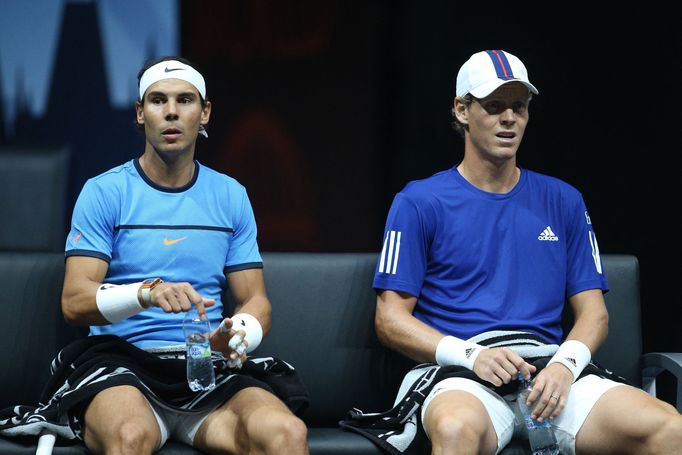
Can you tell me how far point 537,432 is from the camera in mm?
3188

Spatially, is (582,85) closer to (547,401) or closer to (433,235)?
(433,235)

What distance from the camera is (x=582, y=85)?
4.39m

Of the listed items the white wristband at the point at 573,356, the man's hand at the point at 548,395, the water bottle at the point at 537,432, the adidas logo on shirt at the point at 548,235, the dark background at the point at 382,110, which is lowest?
the water bottle at the point at 537,432

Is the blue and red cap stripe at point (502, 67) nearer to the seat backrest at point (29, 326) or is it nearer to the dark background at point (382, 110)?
the dark background at point (382, 110)

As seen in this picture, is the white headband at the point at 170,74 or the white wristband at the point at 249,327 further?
the white headband at the point at 170,74

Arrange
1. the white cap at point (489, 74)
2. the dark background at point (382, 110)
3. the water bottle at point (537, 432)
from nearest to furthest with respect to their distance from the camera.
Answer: the water bottle at point (537, 432)
the white cap at point (489, 74)
the dark background at point (382, 110)

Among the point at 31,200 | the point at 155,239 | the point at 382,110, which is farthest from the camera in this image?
the point at 382,110

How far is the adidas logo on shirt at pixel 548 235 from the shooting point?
354 centimetres

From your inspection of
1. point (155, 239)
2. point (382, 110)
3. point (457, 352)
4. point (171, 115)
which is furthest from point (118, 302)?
point (382, 110)

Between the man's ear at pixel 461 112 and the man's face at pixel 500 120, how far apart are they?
61 mm

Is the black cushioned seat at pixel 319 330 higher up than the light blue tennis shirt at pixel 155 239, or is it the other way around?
the light blue tennis shirt at pixel 155 239

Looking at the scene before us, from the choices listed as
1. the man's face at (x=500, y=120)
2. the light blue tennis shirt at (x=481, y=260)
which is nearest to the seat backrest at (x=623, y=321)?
the light blue tennis shirt at (x=481, y=260)

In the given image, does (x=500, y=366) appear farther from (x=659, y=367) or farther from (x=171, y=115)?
(x=171, y=115)

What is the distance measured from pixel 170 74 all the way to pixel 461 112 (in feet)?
2.88
